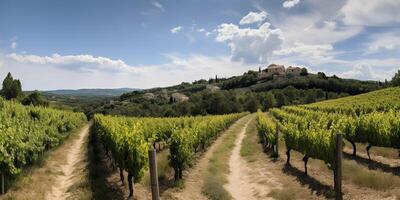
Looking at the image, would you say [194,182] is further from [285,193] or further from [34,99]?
[34,99]

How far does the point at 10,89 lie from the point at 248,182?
106m

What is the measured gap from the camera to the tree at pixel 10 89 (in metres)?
108

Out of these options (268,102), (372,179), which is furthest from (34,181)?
(268,102)

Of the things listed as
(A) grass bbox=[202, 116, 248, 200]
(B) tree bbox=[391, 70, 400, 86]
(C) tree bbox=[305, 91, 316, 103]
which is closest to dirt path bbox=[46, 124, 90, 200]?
(A) grass bbox=[202, 116, 248, 200]

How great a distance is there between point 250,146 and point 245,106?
312 ft

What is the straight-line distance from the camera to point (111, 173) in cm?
2078

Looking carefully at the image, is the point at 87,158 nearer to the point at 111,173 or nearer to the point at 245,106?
the point at 111,173

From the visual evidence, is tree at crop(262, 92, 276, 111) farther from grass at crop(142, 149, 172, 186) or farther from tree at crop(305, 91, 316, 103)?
grass at crop(142, 149, 172, 186)

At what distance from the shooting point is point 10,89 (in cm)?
10769

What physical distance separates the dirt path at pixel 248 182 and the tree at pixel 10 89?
331ft

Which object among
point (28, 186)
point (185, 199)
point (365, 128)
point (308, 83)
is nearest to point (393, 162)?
point (365, 128)

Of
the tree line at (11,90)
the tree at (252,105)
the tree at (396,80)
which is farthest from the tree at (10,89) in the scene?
the tree at (396,80)

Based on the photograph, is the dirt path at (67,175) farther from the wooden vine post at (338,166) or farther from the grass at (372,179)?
→ the grass at (372,179)

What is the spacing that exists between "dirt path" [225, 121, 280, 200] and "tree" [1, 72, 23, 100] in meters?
101
